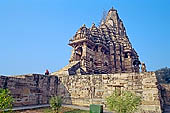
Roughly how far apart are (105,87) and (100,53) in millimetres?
13961

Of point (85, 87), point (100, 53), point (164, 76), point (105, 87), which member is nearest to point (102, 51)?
point (100, 53)

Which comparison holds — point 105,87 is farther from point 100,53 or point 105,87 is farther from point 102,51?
point 102,51

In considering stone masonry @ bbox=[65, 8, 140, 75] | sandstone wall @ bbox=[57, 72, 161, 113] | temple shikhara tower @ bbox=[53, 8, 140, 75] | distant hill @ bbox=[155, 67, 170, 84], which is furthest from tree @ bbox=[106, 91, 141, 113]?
distant hill @ bbox=[155, 67, 170, 84]

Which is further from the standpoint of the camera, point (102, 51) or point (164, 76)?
point (164, 76)

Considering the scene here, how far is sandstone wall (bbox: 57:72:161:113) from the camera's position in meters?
9.94

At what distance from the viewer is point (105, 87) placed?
11484 mm

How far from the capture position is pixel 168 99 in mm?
14570

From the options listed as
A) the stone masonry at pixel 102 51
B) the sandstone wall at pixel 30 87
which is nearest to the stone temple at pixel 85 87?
the sandstone wall at pixel 30 87

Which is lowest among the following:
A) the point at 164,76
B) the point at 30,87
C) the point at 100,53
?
the point at 30,87

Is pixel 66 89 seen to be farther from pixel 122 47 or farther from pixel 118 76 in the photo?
pixel 122 47

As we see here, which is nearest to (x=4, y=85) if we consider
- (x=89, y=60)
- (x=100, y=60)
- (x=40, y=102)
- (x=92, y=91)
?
(x=40, y=102)

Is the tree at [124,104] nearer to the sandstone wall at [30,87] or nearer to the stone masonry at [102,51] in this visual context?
the sandstone wall at [30,87]

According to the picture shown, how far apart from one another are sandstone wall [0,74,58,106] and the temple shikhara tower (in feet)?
14.7

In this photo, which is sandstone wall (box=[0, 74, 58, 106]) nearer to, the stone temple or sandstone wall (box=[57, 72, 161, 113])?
the stone temple
